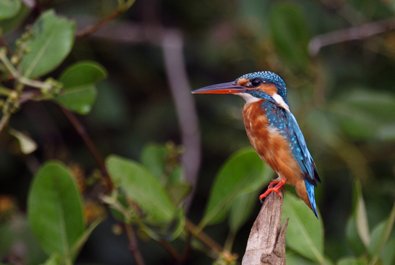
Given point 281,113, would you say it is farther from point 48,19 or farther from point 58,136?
point 58,136

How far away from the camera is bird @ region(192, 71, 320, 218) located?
280cm

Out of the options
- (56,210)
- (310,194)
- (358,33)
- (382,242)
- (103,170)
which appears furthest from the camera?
(358,33)

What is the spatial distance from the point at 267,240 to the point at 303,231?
674 mm

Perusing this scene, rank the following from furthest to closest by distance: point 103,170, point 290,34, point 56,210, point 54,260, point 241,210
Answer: point 290,34
point 241,210
point 103,170
point 56,210
point 54,260

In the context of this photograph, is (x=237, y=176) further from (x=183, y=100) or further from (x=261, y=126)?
(x=183, y=100)

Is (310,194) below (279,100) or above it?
below

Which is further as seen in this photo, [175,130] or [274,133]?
[175,130]

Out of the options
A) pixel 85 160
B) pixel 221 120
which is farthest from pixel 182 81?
pixel 85 160

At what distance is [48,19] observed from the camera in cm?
341

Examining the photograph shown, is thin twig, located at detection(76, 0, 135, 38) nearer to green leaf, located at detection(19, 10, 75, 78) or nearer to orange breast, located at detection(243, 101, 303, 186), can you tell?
green leaf, located at detection(19, 10, 75, 78)

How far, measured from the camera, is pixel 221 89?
9.28 ft

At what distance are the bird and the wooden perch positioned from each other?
0.30 ft

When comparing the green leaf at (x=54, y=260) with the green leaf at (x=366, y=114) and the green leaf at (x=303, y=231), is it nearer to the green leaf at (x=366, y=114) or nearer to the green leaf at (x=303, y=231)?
the green leaf at (x=303, y=231)

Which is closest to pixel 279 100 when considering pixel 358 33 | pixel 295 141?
pixel 295 141
